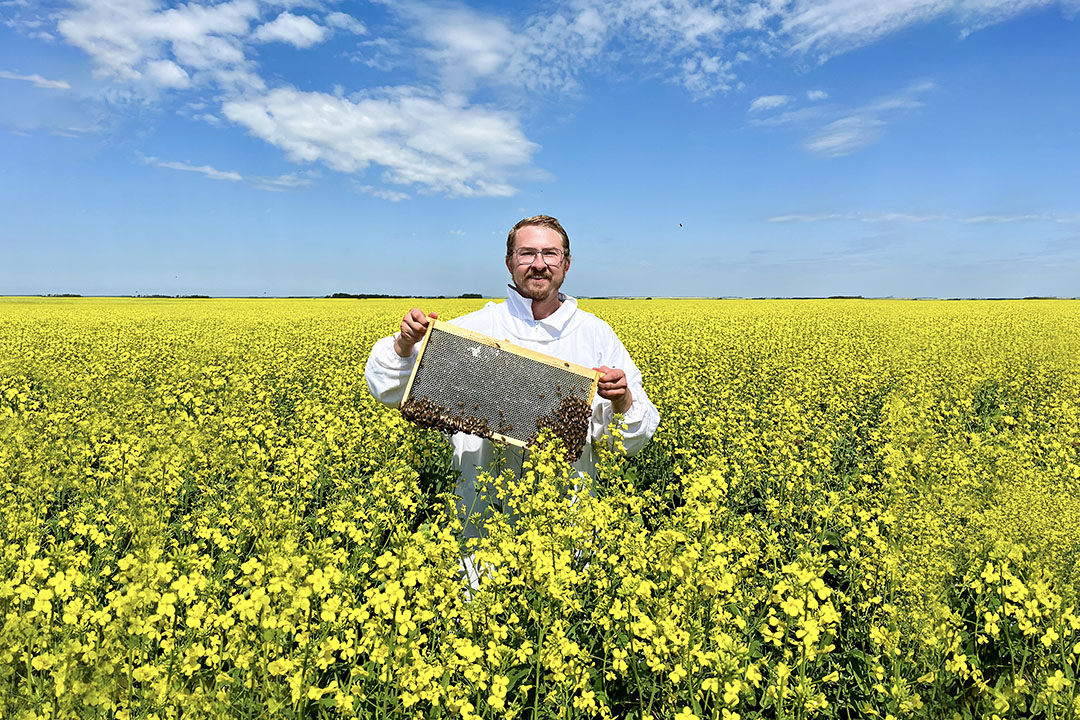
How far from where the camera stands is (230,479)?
572 cm

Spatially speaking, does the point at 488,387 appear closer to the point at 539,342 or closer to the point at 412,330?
the point at 412,330

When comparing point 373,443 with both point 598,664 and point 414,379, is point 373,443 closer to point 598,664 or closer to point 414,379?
point 414,379

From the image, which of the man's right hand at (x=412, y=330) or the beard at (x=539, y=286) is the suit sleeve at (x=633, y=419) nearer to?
the beard at (x=539, y=286)

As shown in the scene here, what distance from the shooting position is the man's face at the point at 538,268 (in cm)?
443

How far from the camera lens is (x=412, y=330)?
4.25m

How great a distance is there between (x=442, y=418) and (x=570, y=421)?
0.84m

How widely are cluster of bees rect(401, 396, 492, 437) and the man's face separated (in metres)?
0.99

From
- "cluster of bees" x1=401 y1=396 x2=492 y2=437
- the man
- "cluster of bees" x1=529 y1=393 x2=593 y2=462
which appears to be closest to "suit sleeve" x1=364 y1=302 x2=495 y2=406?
the man

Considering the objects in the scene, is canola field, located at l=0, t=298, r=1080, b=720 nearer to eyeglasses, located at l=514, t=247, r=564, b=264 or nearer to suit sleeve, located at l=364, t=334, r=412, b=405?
suit sleeve, located at l=364, t=334, r=412, b=405

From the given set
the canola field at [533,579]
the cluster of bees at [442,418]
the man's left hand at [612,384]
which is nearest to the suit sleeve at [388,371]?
the cluster of bees at [442,418]

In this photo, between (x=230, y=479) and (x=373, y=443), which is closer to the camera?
(x=230, y=479)

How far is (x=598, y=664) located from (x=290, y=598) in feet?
5.56

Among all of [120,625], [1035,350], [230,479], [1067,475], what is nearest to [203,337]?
[230,479]

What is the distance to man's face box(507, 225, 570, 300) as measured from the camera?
4434 millimetres
